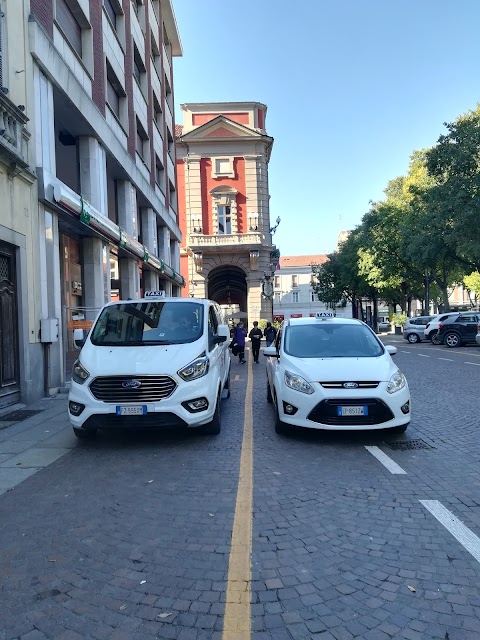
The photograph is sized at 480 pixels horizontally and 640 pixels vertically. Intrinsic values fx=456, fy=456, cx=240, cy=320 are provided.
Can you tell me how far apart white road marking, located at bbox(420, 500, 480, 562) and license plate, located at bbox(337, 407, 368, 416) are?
68.7 inches

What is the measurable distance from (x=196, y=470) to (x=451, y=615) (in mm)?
2971

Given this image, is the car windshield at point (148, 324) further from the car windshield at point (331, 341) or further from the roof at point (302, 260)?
the roof at point (302, 260)

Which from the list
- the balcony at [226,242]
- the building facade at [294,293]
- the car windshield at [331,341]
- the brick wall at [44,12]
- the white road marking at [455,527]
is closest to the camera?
the white road marking at [455,527]

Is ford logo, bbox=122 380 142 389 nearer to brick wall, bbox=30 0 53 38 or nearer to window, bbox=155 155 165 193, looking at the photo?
brick wall, bbox=30 0 53 38

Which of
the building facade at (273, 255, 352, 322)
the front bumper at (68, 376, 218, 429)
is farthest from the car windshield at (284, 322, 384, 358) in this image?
the building facade at (273, 255, 352, 322)

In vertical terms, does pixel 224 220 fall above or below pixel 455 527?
above

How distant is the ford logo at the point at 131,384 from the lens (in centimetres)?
563

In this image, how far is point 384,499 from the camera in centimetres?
405

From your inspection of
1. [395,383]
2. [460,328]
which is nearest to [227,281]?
[460,328]

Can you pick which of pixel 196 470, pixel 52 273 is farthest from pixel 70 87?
pixel 196 470

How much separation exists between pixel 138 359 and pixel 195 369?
0.75 metres

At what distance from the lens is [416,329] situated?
29.8 meters

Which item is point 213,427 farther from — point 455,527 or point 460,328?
point 460,328

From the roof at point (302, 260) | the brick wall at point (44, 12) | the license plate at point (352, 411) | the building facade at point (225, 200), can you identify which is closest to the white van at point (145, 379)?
the license plate at point (352, 411)
